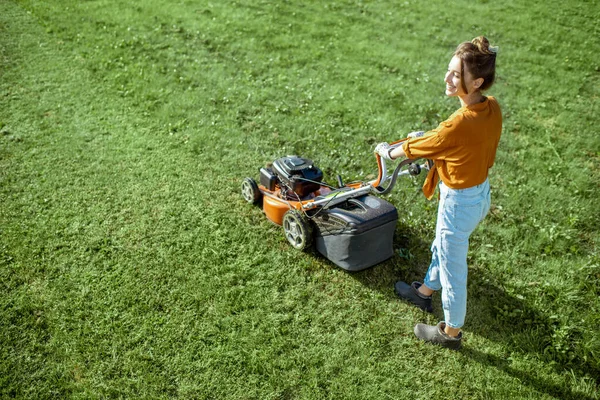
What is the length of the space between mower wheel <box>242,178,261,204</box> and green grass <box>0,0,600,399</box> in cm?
10

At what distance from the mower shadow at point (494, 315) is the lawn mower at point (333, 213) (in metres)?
0.27

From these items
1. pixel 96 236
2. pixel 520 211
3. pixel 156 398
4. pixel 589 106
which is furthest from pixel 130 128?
pixel 589 106

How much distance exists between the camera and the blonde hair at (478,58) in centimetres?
294

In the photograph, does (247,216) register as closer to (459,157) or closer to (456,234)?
Result: (456,234)

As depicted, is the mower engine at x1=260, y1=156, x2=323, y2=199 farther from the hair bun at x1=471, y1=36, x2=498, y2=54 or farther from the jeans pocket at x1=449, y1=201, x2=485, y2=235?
the hair bun at x1=471, y1=36, x2=498, y2=54

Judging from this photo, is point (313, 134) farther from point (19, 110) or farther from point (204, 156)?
point (19, 110)

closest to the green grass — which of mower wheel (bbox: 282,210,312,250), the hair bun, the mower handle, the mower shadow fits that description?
the mower shadow

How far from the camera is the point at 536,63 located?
330 inches

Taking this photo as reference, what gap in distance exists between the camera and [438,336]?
381 centimetres

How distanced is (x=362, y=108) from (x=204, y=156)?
2352 millimetres

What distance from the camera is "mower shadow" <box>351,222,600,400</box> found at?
12.3 feet

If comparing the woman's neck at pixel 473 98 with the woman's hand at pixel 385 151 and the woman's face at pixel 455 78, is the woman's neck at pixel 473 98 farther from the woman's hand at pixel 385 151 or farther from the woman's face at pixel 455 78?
the woman's hand at pixel 385 151

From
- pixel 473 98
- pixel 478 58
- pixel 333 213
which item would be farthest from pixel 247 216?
pixel 478 58

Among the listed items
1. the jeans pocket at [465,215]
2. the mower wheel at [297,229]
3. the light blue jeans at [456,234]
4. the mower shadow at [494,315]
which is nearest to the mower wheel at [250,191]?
the mower wheel at [297,229]
